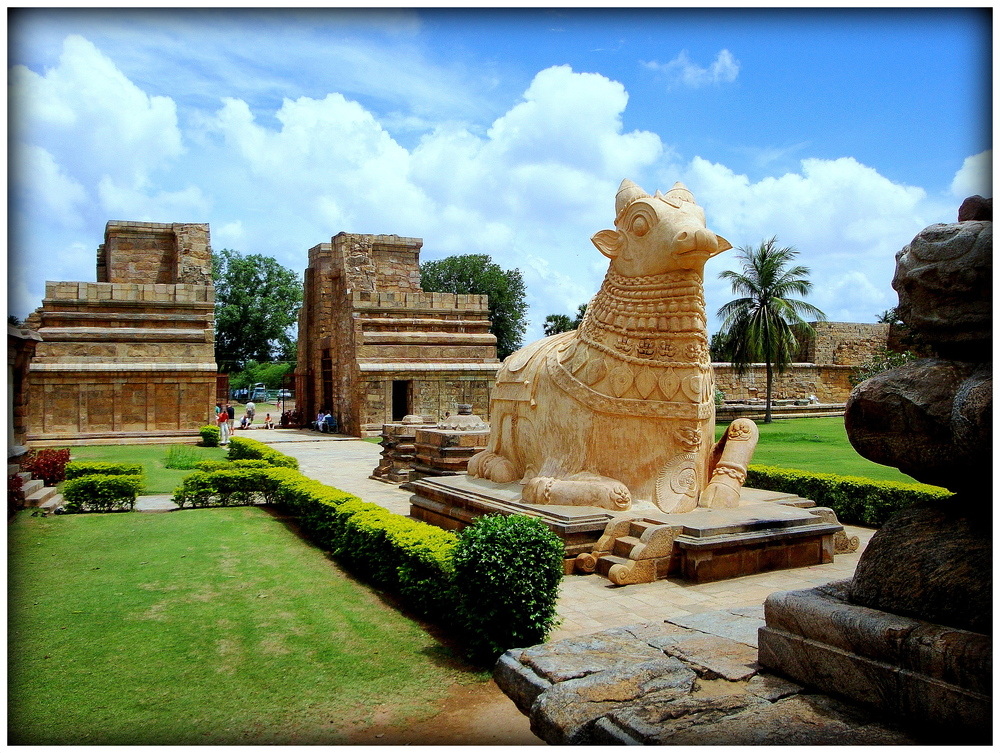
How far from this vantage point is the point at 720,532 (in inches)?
228

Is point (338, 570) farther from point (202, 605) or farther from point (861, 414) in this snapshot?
point (861, 414)

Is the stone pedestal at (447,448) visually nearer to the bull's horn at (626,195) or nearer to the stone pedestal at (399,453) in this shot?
the stone pedestal at (399,453)

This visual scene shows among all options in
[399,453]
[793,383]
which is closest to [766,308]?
[793,383]

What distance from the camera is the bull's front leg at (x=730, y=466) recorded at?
6.59 metres

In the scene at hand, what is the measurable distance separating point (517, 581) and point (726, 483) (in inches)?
125

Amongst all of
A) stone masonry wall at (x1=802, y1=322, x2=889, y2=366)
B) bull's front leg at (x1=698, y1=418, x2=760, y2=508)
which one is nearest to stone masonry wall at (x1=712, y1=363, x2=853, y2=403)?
stone masonry wall at (x1=802, y1=322, x2=889, y2=366)

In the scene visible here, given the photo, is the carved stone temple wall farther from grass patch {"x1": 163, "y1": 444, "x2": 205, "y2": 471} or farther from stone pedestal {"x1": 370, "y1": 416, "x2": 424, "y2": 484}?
grass patch {"x1": 163, "y1": 444, "x2": 205, "y2": 471}

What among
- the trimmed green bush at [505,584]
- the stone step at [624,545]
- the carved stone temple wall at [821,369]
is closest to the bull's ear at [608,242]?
the stone step at [624,545]

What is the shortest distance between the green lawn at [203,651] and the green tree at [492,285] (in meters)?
38.8

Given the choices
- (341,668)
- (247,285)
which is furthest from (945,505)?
(247,285)

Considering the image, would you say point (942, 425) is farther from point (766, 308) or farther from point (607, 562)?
point (766, 308)

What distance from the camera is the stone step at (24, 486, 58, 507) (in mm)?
9312

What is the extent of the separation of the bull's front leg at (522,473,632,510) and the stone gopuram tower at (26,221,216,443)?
1559cm

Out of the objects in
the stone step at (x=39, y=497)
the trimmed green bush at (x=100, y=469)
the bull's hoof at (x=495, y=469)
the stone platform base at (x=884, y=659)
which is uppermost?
the bull's hoof at (x=495, y=469)
